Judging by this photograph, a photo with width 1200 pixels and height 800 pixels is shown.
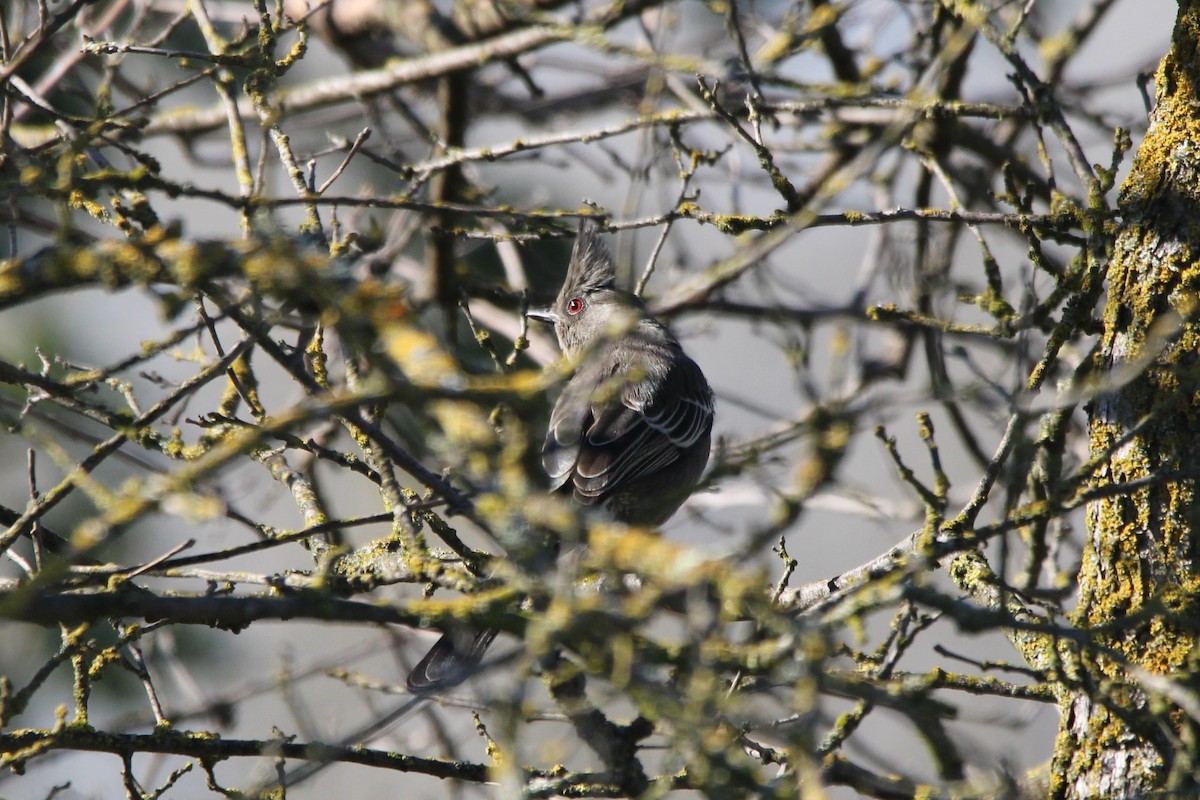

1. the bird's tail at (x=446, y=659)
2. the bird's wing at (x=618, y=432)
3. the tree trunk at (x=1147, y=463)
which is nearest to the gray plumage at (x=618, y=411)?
the bird's wing at (x=618, y=432)

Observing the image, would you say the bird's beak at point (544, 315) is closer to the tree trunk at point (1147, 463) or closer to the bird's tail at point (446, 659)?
the bird's tail at point (446, 659)

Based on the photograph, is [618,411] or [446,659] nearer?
[446,659]

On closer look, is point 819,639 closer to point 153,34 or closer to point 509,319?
point 509,319

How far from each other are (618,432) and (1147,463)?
2.64m

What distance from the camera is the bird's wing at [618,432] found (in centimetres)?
493

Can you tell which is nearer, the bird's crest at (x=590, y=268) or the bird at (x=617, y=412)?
the bird at (x=617, y=412)

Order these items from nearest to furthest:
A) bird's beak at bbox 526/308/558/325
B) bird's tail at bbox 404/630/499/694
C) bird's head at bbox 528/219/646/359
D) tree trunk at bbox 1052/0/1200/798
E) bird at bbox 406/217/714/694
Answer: tree trunk at bbox 1052/0/1200/798, bird's tail at bbox 404/630/499/694, bird at bbox 406/217/714/694, bird's beak at bbox 526/308/558/325, bird's head at bbox 528/219/646/359

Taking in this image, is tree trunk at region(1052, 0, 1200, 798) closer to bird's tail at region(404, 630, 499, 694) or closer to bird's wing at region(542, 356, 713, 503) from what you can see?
bird's tail at region(404, 630, 499, 694)

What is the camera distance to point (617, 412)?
526 centimetres

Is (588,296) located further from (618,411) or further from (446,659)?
(446,659)

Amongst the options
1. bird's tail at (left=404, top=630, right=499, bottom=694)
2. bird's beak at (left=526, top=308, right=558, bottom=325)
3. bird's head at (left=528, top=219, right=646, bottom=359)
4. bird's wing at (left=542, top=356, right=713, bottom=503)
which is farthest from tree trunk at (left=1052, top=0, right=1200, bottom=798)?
bird's head at (left=528, top=219, right=646, bottom=359)

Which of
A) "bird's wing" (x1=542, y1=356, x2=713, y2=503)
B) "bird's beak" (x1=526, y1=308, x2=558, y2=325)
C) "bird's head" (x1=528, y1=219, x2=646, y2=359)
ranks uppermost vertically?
"bird's head" (x1=528, y1=219, x2=646, y2=359)

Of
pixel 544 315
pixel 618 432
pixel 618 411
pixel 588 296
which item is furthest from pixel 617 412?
pixel 588 296

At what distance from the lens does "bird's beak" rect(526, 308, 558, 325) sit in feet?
18.4
